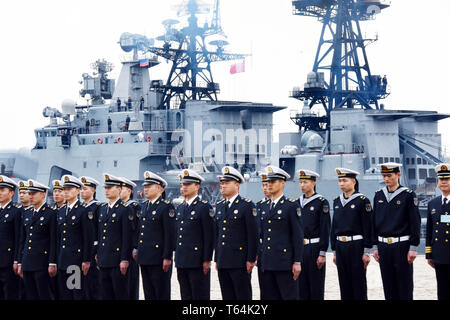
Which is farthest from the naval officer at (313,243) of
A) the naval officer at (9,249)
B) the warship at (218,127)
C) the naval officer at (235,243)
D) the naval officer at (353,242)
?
the warship at (218,127)

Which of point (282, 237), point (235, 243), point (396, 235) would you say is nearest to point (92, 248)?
point (235, 243)

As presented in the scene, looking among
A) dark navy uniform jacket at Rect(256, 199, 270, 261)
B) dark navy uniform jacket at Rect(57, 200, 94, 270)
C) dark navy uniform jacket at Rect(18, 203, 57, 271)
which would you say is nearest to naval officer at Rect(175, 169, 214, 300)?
dark navy uniform jacket at Rect(256, 199, 270, 261)

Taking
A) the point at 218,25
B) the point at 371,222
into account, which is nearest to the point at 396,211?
the point at 371,222

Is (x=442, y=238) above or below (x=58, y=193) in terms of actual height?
below

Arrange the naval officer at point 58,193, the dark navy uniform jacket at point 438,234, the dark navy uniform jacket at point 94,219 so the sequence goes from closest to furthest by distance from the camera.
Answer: the dark navy uniform jacket at point 438,234 < the dark navy uniform jacket at point 94,219 < the naval officer at point 58,193

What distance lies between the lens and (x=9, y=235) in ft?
34.1

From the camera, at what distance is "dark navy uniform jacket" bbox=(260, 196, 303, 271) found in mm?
8430

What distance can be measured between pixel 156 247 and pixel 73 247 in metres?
1.33

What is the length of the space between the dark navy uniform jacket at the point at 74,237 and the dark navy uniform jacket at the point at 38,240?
0.36ft

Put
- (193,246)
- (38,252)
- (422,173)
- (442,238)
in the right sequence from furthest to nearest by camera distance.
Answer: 1. (422,173)
2. (38,252)
3. (193,246)
4. (442,238)

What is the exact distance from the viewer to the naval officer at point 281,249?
8.42m

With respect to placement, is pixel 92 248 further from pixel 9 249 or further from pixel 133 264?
pixel 9 249

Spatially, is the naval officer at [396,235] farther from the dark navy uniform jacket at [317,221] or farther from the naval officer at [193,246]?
the naval officer at [193,246]

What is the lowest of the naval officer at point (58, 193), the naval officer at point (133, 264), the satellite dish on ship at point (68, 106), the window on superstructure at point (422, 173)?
the naval officer at point (133, 264)
